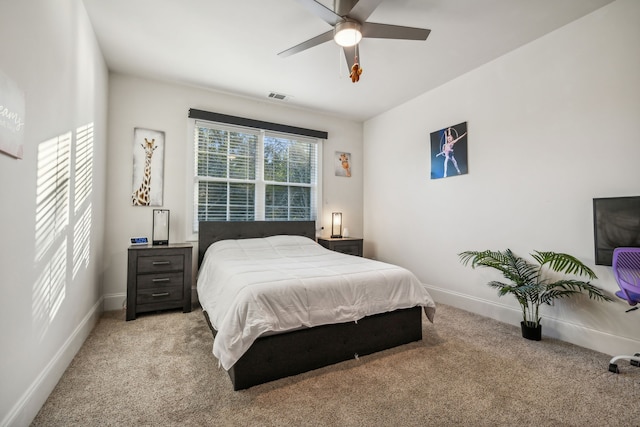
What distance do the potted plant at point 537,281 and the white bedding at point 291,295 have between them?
883 millimetres

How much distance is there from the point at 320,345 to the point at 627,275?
7.07 ft

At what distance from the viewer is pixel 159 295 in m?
3.09

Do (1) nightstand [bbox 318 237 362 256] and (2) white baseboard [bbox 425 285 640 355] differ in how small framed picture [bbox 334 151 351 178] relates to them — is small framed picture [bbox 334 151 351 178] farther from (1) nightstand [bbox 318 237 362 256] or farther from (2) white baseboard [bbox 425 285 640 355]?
(2) white baseboard [bbox 425 285 640 355]

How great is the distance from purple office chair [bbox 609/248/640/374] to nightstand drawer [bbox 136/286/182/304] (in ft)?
12.4

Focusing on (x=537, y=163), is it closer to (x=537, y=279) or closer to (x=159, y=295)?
(x=537, y=279)

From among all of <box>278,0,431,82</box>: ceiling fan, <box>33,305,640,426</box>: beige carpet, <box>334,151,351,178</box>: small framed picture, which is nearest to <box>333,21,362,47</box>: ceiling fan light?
<box>278,0,431,82</box>: ceiling fan

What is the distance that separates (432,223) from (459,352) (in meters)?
1.84

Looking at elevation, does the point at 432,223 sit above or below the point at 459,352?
above

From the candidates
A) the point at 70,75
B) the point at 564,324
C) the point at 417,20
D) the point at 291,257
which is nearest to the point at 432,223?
the point at 564,324

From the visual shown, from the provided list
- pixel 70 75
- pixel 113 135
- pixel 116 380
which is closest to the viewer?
pixel 116 380

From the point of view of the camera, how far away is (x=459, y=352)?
2260 mm

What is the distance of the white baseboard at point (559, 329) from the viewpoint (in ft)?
7.27

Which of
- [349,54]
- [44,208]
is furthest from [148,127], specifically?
[349,54]

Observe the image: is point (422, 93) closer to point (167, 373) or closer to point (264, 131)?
point (264, 131)
